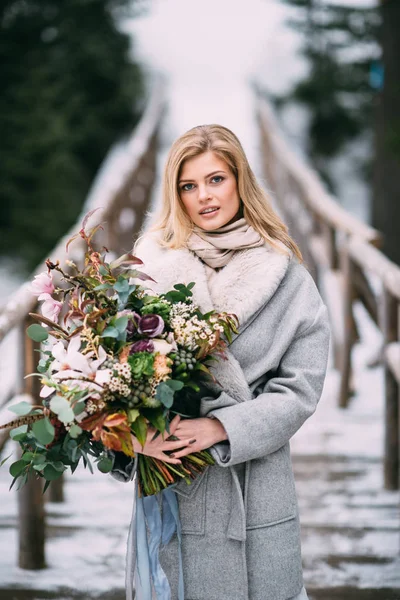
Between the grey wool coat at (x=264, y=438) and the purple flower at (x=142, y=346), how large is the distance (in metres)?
0.30

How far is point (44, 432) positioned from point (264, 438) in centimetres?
56

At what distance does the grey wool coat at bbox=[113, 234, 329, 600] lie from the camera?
6.75 feet

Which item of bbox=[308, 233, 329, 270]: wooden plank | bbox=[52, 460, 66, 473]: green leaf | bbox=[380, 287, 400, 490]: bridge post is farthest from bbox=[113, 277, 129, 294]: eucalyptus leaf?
bbox=[308, 233, 329, 270]: wooden plank

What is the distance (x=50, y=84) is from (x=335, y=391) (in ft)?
30.2

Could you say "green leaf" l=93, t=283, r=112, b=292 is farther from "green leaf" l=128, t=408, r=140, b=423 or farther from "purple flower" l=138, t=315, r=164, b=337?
"green leaf" l=128, t=408, r=140, b=423

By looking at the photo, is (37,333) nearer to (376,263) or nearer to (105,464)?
(105,464)

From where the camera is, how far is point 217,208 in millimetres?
2205

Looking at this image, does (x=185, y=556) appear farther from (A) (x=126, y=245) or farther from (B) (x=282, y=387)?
(A) (x=126, y=245)

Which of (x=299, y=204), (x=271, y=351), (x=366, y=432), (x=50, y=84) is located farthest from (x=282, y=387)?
(x=50, y=84)

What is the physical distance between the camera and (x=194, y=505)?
2.12 meters

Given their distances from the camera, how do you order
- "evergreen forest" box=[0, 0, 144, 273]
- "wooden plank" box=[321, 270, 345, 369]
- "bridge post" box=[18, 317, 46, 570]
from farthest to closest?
"evergreen forest" box=[0, 0, 144, 273] < "wooden plank" box=[321, 270, 345, 369] < "bridge post" box=[18, 317, 46, 570]

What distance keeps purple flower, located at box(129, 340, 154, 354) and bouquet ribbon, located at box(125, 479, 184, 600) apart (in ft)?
1.53

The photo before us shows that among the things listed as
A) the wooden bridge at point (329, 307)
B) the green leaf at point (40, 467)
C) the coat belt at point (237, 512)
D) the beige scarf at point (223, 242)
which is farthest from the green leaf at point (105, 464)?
the wooden bridge at point (329, 307)

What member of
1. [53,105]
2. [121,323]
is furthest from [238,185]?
[53,105]
